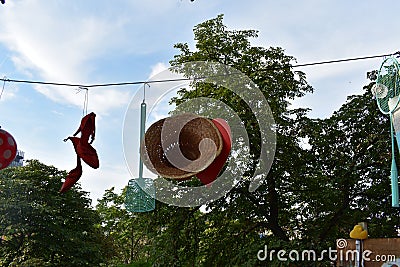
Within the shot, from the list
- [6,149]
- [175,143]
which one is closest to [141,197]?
[175,143]

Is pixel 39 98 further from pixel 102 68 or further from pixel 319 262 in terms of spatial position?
pixel 319 262

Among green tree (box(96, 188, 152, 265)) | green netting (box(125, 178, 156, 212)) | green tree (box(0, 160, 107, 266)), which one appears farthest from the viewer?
green tree (box(96, 188, 152, 265))

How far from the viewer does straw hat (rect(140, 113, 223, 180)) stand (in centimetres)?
176

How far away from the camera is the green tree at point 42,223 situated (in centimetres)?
467

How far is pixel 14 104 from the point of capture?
311 centimetres

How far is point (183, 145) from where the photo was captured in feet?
6.07

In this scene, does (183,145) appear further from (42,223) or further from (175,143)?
(42,223)

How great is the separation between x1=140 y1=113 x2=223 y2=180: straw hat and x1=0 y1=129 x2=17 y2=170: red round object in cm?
49

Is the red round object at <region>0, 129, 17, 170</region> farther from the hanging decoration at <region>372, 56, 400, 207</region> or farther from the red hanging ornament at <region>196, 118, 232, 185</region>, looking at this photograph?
the hanging decoration at <region>372, 56, 400, 207</region>

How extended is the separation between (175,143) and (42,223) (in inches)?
130

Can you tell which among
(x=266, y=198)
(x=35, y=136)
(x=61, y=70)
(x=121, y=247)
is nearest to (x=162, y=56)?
(x=61, y=70)

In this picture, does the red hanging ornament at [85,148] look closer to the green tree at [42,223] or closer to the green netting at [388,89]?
the green netting at [388,89]

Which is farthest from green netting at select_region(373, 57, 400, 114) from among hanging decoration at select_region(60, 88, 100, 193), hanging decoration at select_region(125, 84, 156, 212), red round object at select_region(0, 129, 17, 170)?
red round object at select_region(0, 129, 17, 170)

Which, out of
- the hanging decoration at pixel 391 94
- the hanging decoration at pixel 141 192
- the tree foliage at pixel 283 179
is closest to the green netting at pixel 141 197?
the hanging decoration at pixel 141 192
